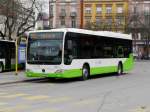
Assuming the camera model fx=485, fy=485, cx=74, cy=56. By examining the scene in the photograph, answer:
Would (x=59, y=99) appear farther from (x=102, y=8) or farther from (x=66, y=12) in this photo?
(x=66, y=12)

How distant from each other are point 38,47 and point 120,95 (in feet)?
26.5

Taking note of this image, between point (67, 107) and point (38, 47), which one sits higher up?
point (38, 47)

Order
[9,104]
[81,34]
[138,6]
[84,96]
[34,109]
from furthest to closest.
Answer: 1. [138,6]
2. [81,34]
3. [84,96]
4. [9,104]
5. [34,109]

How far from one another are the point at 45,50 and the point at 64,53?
1043 millimetres

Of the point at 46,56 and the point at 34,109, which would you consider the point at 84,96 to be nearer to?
the point at 34,109

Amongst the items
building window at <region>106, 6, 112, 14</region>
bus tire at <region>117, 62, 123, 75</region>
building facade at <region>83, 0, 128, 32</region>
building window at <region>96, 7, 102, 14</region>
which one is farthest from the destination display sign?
building window at <region>96, 7, 102, 14</region>

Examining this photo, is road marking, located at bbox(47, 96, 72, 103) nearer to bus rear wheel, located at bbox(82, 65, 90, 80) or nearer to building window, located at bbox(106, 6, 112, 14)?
bus rear wheel, located at bbox(82, 65, 90, 80)

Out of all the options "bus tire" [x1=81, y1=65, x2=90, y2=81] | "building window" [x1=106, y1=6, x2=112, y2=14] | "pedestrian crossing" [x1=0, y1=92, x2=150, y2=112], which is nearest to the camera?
"pedestrian crossing" [x1=0, y1=92, x2=150, y2=112]

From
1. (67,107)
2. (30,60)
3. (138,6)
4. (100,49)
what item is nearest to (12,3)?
(100,49)

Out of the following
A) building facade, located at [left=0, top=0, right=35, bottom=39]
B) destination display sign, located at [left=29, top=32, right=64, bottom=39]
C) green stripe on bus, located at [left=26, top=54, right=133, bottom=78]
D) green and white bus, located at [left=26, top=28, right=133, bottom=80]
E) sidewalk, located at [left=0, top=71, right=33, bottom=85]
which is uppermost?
building facade, located at [left=0, top=0, right=35, bottom=39]

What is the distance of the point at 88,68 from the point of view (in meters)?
27.4

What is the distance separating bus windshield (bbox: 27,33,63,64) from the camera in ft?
80.3

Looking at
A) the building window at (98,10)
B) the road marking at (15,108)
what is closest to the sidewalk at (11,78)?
the road marking at (15,108)

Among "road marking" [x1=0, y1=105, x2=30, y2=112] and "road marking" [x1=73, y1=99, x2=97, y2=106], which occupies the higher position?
"road marking" [x1=0, y1=105, x2=30, y2=112]
